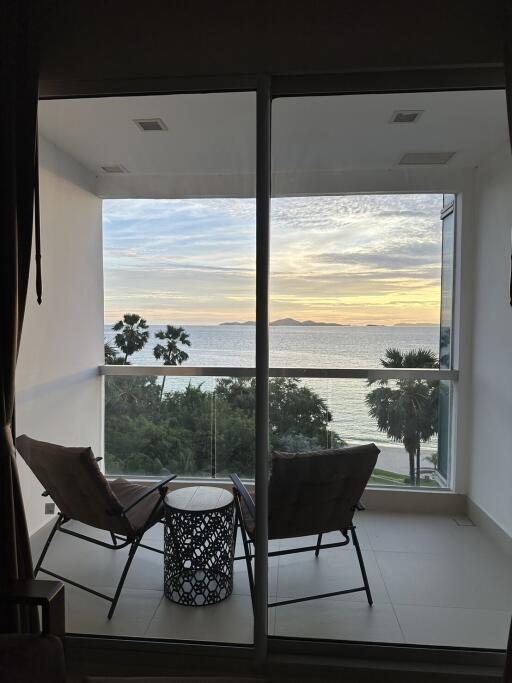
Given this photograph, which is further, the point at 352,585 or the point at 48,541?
the point at 48,541


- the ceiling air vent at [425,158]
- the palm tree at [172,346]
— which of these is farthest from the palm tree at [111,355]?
the ceiling air vent at [425,158]

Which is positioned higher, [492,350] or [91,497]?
[492,350]

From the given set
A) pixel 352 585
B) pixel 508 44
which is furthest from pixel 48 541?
pixel 508 44

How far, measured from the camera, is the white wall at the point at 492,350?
2.19 metres

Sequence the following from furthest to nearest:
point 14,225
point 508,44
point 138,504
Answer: point 138,504
point 14,225
point 508,44

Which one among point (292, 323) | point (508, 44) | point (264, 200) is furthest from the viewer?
point (292, 323)

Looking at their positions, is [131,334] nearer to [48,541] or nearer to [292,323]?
[292,323]

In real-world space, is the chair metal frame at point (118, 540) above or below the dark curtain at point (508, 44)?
below

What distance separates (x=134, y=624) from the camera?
6.78 feet

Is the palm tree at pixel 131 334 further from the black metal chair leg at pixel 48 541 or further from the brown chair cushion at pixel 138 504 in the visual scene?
the black metal chair leg at pixel 48 541

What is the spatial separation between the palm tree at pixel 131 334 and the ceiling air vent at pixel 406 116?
152 centimetres

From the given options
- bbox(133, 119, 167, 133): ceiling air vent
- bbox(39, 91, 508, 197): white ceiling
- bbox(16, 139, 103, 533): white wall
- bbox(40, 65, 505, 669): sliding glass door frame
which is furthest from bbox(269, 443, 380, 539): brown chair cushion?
bbox(133, 119, 167, 133): ceiling air vent

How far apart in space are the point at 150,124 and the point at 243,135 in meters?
0.49

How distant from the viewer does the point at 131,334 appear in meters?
2.24
